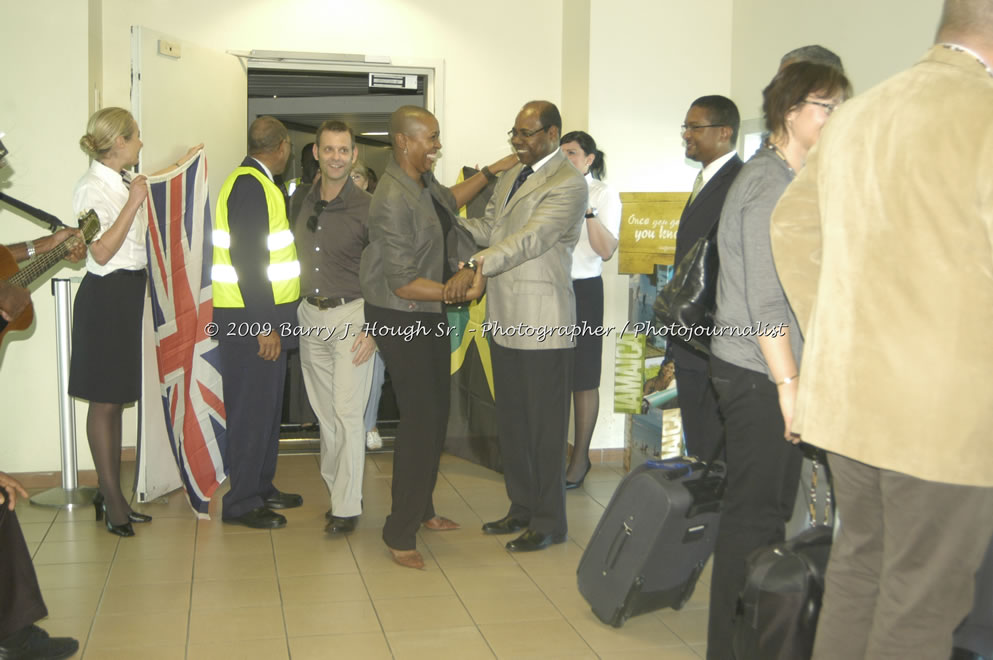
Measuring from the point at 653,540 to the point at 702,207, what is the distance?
3.81ft

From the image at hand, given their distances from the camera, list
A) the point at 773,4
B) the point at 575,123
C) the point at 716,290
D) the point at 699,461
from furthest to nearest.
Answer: the point at 575,123
the point at 773,4
the point at 699,461
the point at 716,290

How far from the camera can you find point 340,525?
3.97 m

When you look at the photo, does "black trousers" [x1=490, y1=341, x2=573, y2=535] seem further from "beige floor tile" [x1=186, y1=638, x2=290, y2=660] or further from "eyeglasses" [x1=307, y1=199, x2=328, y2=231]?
"beige floor tile" [x1=186, y1=638, x2=290, y2=660]

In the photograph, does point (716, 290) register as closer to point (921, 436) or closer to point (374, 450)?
point (921, 436)

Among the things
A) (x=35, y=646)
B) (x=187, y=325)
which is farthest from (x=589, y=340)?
(x=35, y=646)

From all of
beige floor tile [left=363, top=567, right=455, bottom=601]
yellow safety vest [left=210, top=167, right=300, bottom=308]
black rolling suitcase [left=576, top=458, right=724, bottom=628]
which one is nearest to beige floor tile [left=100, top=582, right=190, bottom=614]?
beige floor tile [left=363, top=567, right=455, bottom=601]

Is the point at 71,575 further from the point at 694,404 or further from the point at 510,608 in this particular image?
the point at 694,404

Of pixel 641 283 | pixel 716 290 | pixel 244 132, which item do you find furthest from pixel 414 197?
pixel 244 132

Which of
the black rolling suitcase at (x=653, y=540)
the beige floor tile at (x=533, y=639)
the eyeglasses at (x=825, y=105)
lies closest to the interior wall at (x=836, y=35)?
the eyeglasses at (x=825, y=105)

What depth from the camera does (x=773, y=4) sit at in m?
4.70

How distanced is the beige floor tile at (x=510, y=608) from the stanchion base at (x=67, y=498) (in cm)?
220

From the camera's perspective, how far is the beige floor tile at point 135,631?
2842 mm

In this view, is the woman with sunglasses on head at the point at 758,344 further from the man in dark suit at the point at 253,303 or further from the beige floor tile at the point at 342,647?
the man in dark suit at the point at 253,303

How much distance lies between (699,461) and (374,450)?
123 inches
